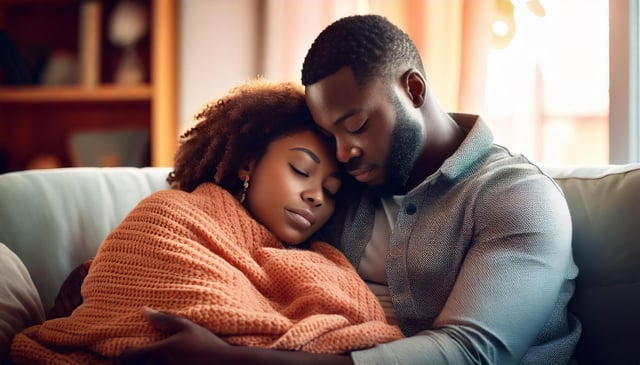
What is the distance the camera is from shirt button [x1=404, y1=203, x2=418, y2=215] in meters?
1.35

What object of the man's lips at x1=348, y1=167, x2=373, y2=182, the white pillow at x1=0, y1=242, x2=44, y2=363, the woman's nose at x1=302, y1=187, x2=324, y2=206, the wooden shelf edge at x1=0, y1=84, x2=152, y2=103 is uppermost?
the wooden shelf edge at x1=0, y1=84, x2=152, y2=103

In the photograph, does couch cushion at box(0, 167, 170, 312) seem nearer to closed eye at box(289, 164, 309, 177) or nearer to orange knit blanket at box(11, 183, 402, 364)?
orange knit blanket at box(11, 183, 402, 364)

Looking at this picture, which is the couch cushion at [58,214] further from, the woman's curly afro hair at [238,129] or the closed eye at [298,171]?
the closed eye at [298,171]

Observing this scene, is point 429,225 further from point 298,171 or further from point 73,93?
point 73,93

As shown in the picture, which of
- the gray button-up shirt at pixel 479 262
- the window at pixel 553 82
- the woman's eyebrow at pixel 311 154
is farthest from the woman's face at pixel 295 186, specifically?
the window at pixel 553 82

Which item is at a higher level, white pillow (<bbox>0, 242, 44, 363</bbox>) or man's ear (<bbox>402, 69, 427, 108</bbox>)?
man's ear (<bbox>402, 69, 427, 108</bbox>)

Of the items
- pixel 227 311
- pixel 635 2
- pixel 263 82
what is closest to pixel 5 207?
pixel 263 82

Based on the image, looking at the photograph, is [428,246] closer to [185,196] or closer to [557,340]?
[557,340]

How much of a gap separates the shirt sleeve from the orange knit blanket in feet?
0.31

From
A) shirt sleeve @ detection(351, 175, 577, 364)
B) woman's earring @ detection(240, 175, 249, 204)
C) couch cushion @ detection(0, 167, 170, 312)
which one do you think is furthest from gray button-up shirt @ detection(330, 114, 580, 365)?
couch cushion @ detection(0, 167, 170, 312)

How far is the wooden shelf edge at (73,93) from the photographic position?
→ 2740 millimetres

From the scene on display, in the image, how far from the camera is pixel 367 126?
1321 mm

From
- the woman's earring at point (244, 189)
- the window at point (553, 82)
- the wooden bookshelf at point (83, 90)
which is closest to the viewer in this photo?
the woman's earring at point (244, 189)

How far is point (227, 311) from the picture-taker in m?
1.09
